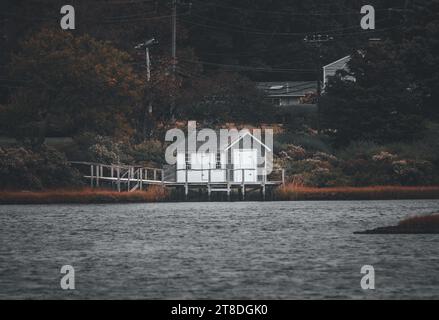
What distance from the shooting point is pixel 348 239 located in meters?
68.1

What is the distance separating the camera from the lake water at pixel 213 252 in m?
47.6

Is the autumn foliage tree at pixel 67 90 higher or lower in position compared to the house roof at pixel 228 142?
higher

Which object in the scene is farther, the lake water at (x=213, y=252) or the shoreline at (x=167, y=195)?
the shoreline at (x=167, y=195)

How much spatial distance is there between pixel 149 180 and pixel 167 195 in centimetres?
203

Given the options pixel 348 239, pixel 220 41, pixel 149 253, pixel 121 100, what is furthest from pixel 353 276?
pixel 220 41

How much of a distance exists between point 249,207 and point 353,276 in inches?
1848

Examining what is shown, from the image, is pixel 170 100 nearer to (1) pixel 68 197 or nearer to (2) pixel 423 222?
(1) pixel 68 197

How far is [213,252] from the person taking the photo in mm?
61562

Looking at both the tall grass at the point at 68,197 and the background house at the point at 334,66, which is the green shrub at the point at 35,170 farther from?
the background house at the point at 334,66

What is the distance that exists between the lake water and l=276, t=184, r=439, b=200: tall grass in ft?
20.8

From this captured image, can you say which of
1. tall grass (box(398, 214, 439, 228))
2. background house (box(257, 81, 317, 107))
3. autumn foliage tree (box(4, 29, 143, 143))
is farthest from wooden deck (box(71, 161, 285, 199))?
background house (box(257, 81, 317, 107))

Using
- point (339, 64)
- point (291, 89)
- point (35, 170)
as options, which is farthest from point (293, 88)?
point (35, 170)

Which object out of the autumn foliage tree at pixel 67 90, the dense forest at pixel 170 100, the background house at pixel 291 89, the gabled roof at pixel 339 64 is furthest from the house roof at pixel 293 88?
the autumn foliage tree at pixel 67 90
